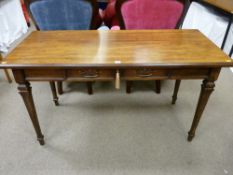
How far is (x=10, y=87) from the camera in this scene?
78.2 inches

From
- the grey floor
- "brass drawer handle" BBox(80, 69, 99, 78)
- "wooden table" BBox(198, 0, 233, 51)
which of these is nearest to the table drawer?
"brass drawer handle" BBox(80, 69, 99, 78)

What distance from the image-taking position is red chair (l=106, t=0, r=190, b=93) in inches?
Result: 59.2

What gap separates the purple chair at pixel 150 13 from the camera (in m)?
1.51

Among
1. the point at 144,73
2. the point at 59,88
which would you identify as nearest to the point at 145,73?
the point at 144,73

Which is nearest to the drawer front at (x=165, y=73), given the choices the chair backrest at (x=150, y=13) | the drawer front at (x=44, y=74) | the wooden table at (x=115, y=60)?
the wooden table at (x=115, y=60)

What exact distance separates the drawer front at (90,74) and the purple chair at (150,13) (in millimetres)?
753

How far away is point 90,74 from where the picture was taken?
99 centimetres

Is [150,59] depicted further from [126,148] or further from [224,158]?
[224,158]

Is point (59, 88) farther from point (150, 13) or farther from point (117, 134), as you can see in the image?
point (150, 13)

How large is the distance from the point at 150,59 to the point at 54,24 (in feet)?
3.27

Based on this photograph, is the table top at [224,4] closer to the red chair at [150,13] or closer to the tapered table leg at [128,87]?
the red chair at [150,13]

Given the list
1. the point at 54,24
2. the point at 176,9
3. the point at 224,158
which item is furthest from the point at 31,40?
the point at 224,158

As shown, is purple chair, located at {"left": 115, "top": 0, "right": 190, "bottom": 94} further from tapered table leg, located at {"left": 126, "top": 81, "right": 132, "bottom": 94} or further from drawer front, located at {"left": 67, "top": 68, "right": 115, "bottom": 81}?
drawer front, located at {"left": 67, "top": 68, "right": 115, "bottom": 81}

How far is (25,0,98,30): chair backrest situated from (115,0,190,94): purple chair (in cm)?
23
